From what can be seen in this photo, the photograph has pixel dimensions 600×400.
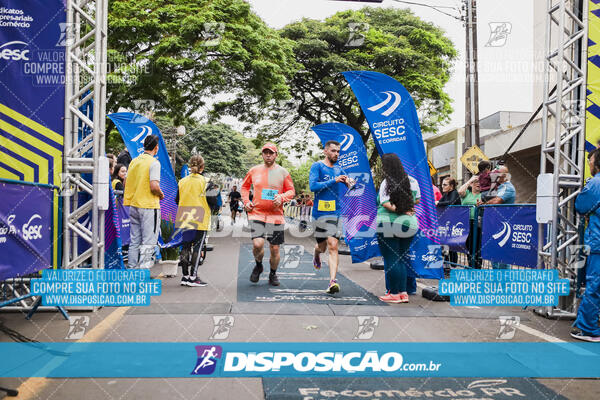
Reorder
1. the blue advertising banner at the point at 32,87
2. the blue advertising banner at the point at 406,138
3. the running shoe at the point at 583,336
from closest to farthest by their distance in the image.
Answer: the running shoe at the point at 583,336 → the blue advertising banner at the point at 32,87 → the blue advertising banner at the point at 406,138

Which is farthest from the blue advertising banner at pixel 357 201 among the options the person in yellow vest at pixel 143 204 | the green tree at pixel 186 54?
the green tree at pixel 186 54

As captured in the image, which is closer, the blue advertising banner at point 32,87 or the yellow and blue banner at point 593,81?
the blue advertising banner at point 32,87

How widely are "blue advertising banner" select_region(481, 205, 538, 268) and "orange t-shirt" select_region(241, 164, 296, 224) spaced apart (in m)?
3.00

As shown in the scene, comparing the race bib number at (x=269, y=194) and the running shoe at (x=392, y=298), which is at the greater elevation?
the race bib number at (x=269, y=194)

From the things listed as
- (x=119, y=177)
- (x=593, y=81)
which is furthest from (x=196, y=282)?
(x=593, y=81)

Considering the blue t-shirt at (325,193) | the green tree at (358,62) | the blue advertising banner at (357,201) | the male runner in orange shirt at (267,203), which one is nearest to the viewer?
the blue t-shirt at (325,193)

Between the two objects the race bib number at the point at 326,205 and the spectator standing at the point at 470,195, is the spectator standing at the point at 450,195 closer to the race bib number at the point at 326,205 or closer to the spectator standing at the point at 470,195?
the spectator standing at the point at 470,195

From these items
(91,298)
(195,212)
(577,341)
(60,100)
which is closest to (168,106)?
(195,212)

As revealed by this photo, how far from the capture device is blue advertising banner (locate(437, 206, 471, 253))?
28.6ft

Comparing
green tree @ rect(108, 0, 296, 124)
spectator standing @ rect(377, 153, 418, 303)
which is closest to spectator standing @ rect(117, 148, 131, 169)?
green tree @ rect(108, 0, 296, 124)

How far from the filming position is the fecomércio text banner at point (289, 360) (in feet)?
12.1

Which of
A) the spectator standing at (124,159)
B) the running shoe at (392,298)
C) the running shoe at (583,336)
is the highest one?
the spectator standing at (124,159)

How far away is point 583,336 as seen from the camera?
5.01m

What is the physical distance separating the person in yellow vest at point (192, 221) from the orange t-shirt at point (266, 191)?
2.19 ft
